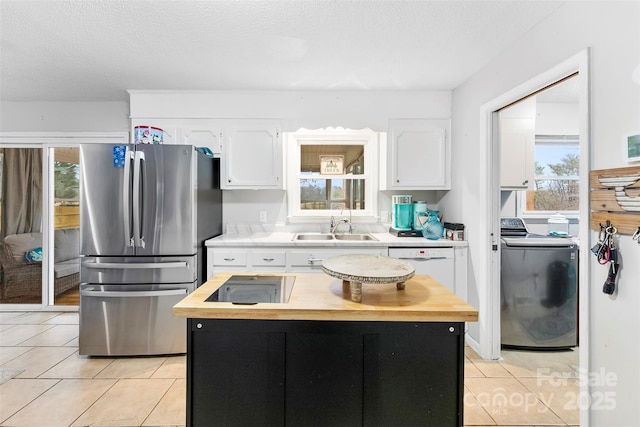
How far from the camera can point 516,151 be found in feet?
9.59

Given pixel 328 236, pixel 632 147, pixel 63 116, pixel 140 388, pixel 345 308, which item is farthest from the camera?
pixel 63 116

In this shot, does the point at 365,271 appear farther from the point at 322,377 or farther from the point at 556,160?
the point at 556,160

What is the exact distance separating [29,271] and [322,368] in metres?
4.23

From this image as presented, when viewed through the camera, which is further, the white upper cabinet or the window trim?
the window trim

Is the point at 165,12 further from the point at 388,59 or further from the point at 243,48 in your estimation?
the point at 388,59

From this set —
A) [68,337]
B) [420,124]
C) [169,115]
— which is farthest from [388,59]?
[68,337]

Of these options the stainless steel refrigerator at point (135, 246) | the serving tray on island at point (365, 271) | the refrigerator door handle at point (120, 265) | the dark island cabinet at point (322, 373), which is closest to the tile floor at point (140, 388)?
the stainless steel refrigerator at point (135, 246)

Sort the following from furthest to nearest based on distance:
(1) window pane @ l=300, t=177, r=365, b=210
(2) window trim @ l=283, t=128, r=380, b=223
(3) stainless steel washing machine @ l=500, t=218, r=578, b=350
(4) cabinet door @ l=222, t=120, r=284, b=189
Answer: (1) window pane @ l=300, t=177, r=365, b=210, (2) window trim @ l=283, t=128, r=380, b=223, (4) cabinet door @ l=222, t=120, r=284, b=189, (3) stainless steel washing machine @ l=500, t=218, r=578, b=350

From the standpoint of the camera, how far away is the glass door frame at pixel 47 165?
3.73m

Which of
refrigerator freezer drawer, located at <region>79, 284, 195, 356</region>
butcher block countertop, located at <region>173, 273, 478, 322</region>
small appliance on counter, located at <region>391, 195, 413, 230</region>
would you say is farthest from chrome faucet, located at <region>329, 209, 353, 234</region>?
butcher block countertop, located at <region>173, 273, 478, 322</region>

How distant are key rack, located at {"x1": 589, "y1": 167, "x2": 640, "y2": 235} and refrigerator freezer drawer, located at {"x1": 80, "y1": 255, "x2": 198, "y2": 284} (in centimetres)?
277

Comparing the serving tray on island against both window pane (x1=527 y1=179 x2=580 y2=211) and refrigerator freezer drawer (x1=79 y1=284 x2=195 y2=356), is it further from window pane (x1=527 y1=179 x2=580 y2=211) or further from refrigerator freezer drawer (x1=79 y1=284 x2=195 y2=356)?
window pane (x1=527 y1=179 x2=580 y2=211)

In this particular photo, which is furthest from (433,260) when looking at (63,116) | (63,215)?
(63,116)

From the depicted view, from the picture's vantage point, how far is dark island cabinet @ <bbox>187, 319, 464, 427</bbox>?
1.28 meters
